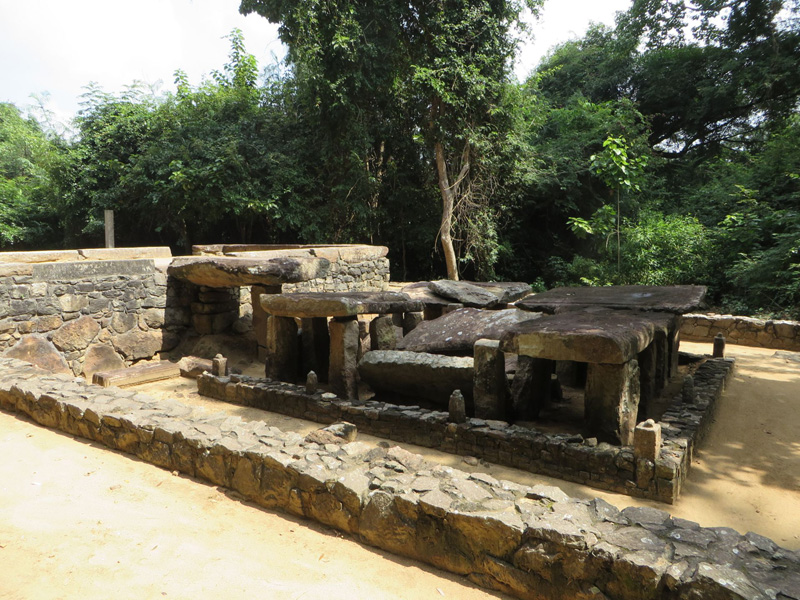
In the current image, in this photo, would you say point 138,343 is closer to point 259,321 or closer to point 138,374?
point 138,374

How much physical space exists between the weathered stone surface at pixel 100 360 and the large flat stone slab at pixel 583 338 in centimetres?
581

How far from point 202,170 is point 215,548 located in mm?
11959

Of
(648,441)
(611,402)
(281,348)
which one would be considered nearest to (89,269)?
(281,348)

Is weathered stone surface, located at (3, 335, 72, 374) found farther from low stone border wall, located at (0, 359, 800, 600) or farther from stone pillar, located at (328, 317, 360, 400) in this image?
stone pillar, located at (328, 317, 360, 400)

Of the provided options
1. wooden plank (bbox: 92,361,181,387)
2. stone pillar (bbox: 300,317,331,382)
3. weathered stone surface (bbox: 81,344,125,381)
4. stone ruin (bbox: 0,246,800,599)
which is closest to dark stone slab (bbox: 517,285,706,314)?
stone ruin (bbox: 0,246,800,599)

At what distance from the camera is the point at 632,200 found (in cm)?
1354

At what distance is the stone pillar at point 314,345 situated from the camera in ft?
21.6

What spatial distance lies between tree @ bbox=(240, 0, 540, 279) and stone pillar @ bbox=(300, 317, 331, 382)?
7194 mm

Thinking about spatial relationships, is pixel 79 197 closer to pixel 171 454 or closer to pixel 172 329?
pixel 172 329

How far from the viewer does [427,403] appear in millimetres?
5594

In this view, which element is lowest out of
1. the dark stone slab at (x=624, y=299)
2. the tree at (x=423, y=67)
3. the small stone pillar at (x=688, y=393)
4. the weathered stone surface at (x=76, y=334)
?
the small stone pillar at (x=688, y=393)

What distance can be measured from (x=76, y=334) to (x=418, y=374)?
487 cm

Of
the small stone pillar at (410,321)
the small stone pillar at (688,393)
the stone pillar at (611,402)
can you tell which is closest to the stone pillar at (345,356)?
the small stone pillar at (410,321)

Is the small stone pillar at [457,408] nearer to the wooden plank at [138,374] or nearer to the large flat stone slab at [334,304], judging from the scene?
the large flat stone slab at [334,304]
